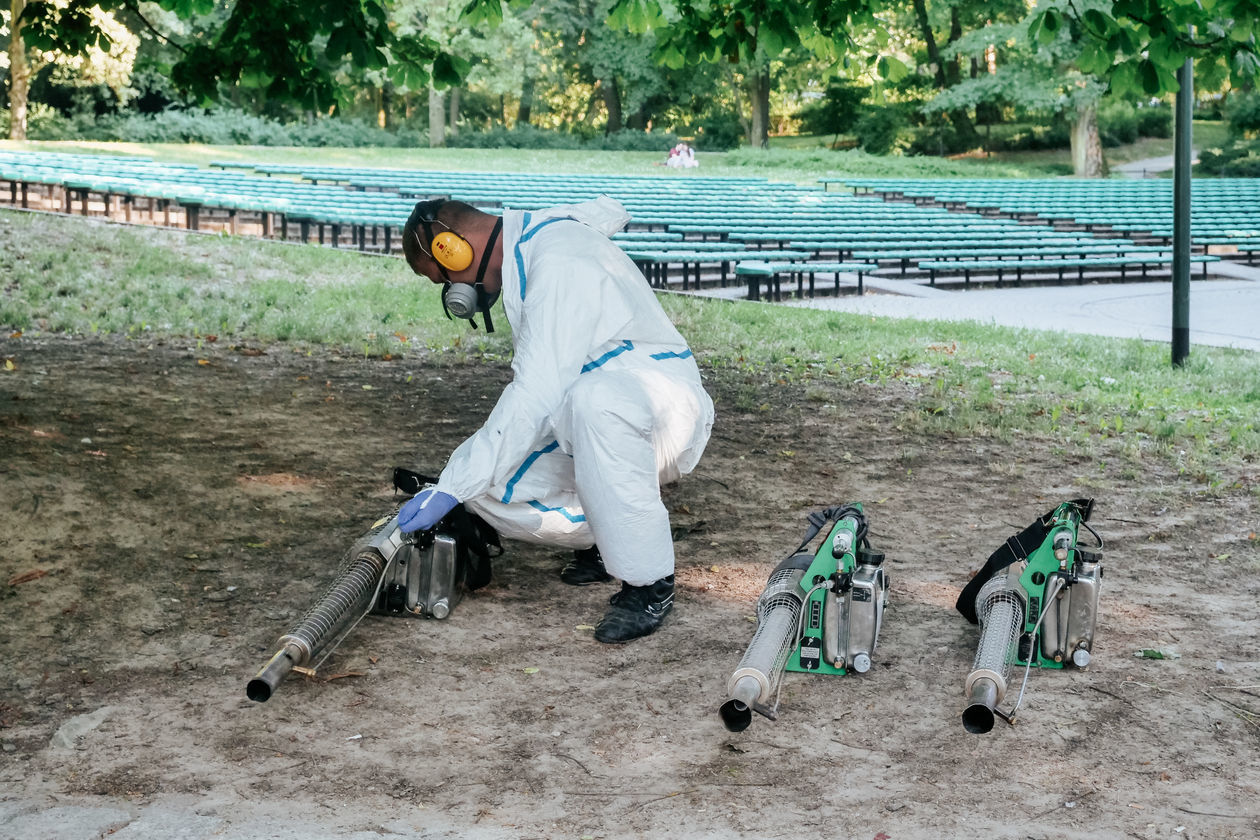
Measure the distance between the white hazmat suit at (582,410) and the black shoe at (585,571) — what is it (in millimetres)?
371

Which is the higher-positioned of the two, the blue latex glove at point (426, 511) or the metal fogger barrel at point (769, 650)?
the blue latex glove at point (426, 511)

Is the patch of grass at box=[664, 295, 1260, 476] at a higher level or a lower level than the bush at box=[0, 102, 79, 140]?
lower

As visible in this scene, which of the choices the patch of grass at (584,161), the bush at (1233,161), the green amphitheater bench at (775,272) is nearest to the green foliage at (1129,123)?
the bush at (1233,161)

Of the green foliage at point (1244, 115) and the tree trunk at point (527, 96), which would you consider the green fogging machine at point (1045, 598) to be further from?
the tree trunk at point (527, 96)

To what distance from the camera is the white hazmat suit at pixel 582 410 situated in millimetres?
3801

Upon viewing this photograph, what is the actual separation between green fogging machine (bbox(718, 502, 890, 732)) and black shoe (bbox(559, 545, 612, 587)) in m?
1.05

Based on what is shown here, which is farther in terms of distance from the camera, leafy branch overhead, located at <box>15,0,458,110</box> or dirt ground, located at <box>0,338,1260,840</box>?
leafy branch overhead, located at <box>15,0,458,110</box>

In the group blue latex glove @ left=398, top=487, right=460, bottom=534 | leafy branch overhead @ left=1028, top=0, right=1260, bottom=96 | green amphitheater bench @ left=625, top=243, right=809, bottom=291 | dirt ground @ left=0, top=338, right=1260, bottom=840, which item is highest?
leafy branch overhead @ left=1028, top=0, right=1260, bottom=96

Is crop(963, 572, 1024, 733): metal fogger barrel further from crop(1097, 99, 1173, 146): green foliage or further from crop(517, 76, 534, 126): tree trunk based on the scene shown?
crop(517, 76, 534, 126): tree trunk

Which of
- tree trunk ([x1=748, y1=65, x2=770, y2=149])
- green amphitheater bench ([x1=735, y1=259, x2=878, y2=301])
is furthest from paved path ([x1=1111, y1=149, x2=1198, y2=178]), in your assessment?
green amphitheater bench ([x1=735, y1=259, x2=878, y2=301])

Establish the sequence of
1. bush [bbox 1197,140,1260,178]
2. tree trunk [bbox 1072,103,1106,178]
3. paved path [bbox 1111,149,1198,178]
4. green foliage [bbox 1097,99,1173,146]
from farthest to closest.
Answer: green foliage [bbox 1097,99,1173,146] → paved path [bbox 1111,149,1198,178] → tree trunk [bbox 1072,103,1106,178] → bush [bbox 1197,140,1260,178]

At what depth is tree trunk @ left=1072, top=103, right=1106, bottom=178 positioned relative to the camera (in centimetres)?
4503

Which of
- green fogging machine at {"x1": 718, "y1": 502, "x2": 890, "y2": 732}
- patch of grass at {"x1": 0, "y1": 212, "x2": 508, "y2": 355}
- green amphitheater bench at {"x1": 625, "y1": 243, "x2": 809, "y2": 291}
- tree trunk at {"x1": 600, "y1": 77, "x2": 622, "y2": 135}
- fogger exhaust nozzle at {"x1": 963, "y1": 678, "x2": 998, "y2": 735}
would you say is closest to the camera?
fogger exhaust nozzle at {"x1": 963, "y1": 678, "x2": 998, "y2": 735}

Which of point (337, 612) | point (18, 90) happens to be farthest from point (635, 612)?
point (18, 90)
